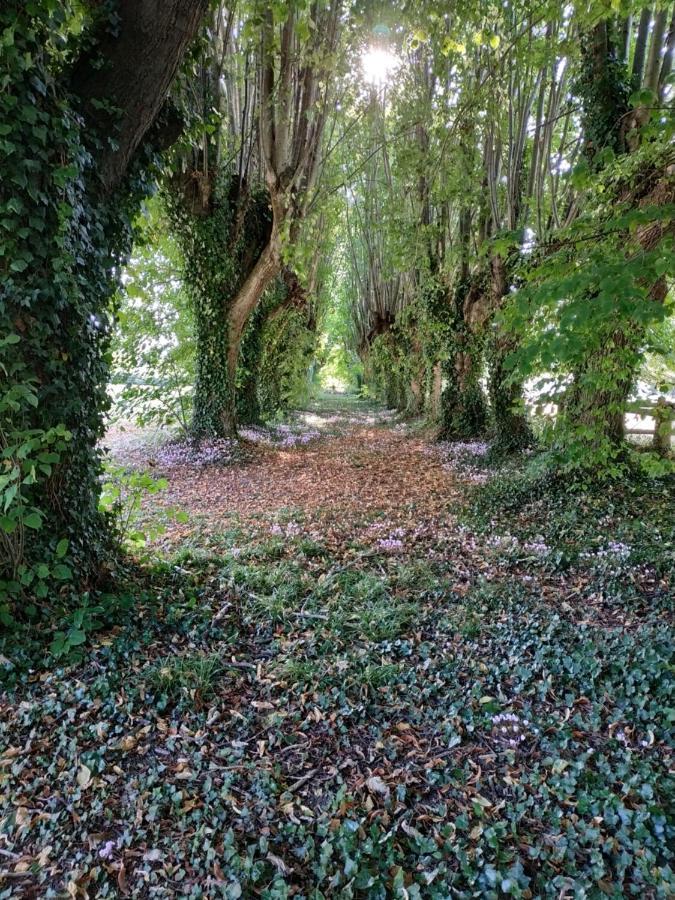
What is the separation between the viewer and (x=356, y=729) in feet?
9.36

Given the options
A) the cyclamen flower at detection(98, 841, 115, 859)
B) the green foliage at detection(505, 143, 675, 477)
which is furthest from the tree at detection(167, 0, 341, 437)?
the cyclamen flower at detection(98, 841, 115, 859)

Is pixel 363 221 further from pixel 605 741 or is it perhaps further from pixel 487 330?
pixel 605 741

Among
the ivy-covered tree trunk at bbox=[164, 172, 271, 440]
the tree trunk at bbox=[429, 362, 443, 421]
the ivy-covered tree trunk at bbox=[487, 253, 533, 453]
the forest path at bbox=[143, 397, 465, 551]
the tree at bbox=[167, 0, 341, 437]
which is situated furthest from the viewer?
the tree trunk at bbox=[429, 362, 443, 421]

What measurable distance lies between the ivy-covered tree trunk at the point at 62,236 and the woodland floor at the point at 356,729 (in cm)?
90

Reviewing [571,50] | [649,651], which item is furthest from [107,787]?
[571,50]

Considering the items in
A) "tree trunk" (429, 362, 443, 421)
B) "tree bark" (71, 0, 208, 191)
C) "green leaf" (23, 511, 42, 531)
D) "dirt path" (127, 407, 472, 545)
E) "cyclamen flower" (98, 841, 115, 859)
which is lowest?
"cyclamen flower" (98, 841, 115, 859)

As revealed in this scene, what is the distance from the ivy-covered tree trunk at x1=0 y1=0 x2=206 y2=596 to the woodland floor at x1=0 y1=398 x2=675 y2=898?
0.90 metres

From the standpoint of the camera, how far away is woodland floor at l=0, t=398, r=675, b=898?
2.03 m

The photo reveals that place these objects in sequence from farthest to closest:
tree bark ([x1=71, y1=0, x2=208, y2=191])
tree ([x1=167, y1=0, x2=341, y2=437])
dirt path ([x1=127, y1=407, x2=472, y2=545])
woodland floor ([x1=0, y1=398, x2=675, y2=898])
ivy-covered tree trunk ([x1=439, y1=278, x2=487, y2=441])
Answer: ivy-covered tree trunk ([x1=439, y1=278, x2=487, y2=441])
tree ([x1=167, y1=0, x2=341, y2=437])
dirt path ([x1=127, y1=407, x2=472, y2=545])
tree bark ([x1=71, y1=0, x2=208, y2=191])
woodland floor ([x1=0, y1=398, x2=675, y2=898])

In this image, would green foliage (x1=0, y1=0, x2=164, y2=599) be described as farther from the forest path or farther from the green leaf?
the forest path

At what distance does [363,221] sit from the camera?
19.6m

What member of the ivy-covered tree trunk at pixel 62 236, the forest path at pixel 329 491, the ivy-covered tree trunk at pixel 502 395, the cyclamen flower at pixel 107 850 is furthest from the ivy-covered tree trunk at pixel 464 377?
the cyclamen flower at pixel 107 850

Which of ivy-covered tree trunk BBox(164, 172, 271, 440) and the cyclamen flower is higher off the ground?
ivy-covered tree trunk BBox(164, 172, 271, 440)

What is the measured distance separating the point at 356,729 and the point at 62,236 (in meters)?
3.75
